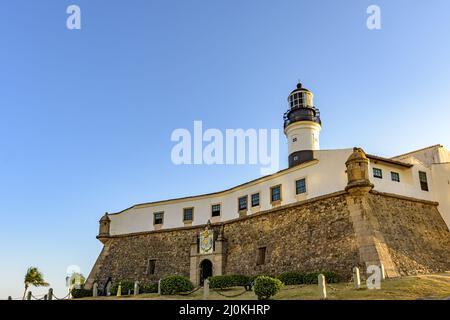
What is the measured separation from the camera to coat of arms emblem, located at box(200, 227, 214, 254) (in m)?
32.2

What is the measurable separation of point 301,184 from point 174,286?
10989 mm

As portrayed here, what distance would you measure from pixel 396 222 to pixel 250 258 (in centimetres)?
1063

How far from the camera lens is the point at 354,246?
22438 mm

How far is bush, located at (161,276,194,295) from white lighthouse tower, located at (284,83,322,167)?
13839 millimetres

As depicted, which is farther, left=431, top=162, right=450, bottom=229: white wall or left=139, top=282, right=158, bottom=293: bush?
left=139, top=282, right=158, bottom=293: bush

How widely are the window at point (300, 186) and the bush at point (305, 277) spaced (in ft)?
19.8

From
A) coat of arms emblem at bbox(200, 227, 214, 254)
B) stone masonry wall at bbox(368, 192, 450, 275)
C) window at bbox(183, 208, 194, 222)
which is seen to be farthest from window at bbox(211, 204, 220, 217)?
stone masonry wall at bbox(368, 192, 450, 275)

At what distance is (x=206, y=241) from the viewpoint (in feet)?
107

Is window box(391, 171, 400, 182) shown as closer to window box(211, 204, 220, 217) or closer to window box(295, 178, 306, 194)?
window box(295, 178, 306, 194)

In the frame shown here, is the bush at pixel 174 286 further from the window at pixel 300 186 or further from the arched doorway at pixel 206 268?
the window at pixel 300 186

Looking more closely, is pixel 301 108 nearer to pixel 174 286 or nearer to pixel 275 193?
pixel 275 193
